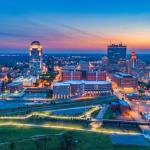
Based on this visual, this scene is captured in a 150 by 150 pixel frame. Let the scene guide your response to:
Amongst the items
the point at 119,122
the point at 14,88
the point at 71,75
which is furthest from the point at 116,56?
the point at 119,122

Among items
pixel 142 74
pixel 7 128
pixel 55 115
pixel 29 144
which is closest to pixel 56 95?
pixel 55 115

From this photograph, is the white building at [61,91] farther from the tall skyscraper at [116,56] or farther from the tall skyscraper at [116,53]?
the tall skyscraper at [116,53]

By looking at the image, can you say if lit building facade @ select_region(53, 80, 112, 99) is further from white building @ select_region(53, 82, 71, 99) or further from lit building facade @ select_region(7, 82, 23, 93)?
lit building facade @ select_region(7, 82, 23, 93)

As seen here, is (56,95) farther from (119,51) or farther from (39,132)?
(119,51)

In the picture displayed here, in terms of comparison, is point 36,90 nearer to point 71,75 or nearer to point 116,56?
point 71,75

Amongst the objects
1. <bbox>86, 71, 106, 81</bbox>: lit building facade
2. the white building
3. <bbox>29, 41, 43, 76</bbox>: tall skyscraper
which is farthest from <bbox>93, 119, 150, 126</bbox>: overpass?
<bbox>29, 41, 43, 76</bbox>: tall skyscraper

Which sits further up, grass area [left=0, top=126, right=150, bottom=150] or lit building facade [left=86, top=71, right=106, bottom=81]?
lit building facade [left=86, top=71, right=106, bottom=81]

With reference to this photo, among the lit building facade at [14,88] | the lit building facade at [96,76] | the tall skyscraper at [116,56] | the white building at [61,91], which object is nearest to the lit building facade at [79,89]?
the white building at [61,91]
